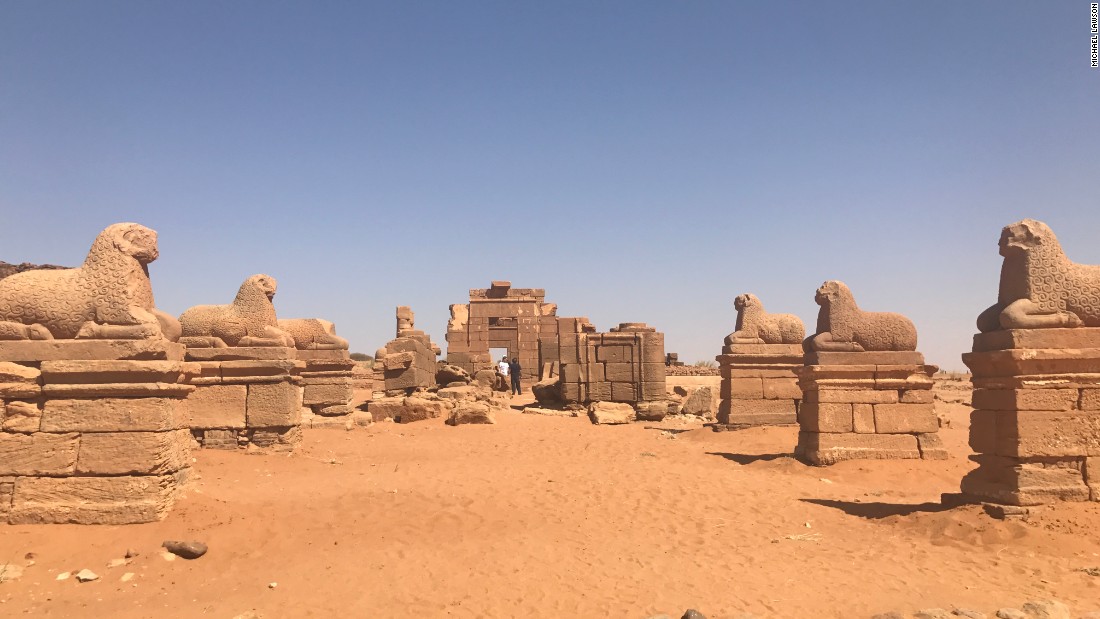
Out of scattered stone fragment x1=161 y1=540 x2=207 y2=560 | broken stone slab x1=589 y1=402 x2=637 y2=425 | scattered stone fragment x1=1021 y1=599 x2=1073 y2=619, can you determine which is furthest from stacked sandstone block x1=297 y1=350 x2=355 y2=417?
scattered stone fragment x1=1021 y1=599 x2=1073 y2=619

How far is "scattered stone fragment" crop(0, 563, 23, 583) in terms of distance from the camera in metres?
4.89

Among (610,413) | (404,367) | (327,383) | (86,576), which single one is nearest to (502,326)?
(404,367)

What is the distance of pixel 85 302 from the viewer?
612cm

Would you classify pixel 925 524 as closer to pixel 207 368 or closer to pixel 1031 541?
pixel 1031 541

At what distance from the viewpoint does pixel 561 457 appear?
11.1 m

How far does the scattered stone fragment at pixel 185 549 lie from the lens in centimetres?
545

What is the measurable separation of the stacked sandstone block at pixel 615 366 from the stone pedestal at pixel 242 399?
7448 mm

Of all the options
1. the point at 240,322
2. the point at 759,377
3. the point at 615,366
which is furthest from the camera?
the point at 615,366

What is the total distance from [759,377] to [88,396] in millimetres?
11038

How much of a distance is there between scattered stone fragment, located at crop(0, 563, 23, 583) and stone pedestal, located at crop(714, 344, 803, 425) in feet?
36.8

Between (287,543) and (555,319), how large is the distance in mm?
24001

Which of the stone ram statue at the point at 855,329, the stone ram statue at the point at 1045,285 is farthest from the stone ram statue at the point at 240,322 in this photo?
the stone ram statue at the point at 1045,285

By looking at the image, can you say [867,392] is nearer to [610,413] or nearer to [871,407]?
[871,407]

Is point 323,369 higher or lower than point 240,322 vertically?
lower
